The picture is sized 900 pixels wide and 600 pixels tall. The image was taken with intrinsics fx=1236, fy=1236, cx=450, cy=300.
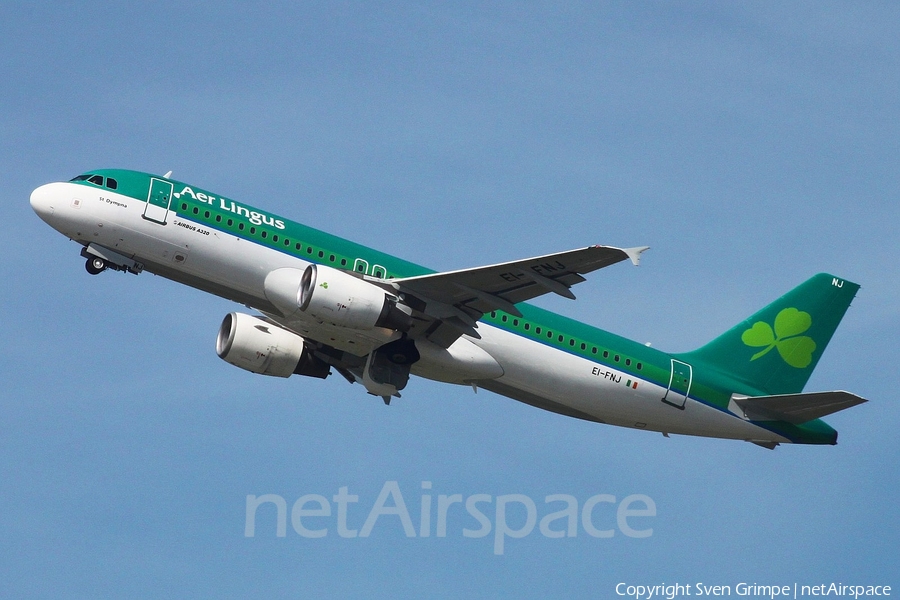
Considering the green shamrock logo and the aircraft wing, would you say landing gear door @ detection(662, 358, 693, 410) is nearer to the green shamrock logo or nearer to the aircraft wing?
the green shamrock logo

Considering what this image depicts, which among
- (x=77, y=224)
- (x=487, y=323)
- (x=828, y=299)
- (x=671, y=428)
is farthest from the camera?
(x=828, y=299)

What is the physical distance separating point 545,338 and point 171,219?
12.2 m

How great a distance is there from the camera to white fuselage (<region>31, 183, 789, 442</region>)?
3625 centimetres

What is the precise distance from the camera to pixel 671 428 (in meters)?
41.8

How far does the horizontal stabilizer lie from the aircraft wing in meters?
10.1

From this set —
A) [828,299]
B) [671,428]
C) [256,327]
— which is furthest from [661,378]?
[256,327]

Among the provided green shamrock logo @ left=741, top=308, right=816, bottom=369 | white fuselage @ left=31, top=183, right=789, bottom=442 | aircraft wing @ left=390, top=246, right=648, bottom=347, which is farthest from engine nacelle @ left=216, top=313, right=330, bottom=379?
green shamrock logo @ left=741, top=308, right=816, bottom=369

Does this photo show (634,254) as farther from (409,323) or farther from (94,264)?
(94,264)

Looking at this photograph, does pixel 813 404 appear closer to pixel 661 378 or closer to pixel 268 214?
pixel 661 378

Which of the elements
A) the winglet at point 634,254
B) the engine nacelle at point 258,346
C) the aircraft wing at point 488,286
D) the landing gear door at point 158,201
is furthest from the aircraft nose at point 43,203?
the winglet at point 634,254

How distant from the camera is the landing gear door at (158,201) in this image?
119ft

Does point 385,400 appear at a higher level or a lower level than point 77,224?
lower

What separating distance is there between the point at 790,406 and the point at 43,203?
24681 millimetres

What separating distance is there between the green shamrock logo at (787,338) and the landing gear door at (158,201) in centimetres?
2062
